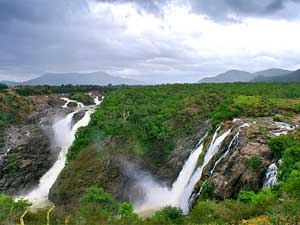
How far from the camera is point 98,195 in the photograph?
31203 millimetres

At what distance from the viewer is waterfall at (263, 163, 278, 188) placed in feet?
77.9

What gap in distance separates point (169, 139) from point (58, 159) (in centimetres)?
1455

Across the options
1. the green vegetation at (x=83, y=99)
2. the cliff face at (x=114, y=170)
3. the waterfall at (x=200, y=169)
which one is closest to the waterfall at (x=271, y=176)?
the waterfall at (x=200, y=169)

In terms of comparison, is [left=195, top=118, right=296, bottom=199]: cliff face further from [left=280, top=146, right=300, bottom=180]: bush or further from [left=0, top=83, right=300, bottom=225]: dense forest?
[left=280, top=146, right=300, bottom=180]: bush

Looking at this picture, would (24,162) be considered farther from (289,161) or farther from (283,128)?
(289,161)

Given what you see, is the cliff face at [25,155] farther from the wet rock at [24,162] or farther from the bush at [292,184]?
the bush at [292,184]

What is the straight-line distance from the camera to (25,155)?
150 feet

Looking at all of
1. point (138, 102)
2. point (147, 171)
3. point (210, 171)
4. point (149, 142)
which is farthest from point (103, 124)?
point (210, 171)

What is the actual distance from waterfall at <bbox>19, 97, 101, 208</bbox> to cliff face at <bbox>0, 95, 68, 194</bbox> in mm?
703

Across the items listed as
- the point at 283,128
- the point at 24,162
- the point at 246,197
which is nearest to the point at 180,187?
the point at 283,128

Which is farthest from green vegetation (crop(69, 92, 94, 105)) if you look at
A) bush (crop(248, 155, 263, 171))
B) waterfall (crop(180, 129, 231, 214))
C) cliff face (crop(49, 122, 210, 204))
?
bush (crop(248, 155, 263, 171))

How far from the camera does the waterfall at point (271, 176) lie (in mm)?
23750

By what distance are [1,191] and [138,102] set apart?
81.8ft

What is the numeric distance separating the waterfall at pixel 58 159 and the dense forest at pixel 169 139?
2.43 metres
